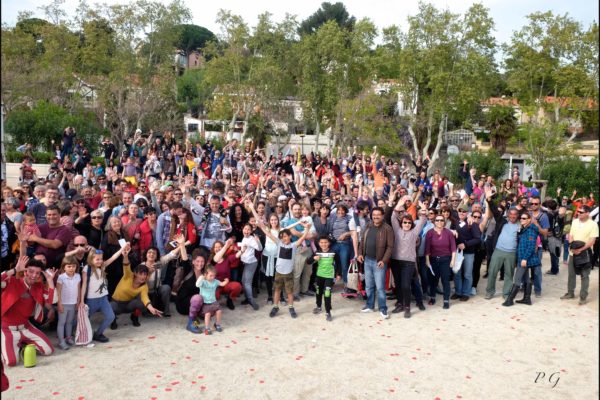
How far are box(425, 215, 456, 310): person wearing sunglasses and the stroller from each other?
114cm

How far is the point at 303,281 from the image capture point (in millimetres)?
8961

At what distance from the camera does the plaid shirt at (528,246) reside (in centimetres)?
848

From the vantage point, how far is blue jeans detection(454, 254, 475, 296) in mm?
8750

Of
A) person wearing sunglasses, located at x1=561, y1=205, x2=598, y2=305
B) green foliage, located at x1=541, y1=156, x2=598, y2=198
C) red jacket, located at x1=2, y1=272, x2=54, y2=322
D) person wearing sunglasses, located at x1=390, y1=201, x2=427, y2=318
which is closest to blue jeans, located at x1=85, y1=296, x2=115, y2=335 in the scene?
red jacket, located at x1=2, y1=272, x2=54, y2=322

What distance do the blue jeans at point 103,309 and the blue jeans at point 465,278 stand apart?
18.0ft

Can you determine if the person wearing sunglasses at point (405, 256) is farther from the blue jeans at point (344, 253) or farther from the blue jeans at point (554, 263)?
the blue jeans at point (554, 263)

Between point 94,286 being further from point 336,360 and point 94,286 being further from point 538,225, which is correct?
point 538,225

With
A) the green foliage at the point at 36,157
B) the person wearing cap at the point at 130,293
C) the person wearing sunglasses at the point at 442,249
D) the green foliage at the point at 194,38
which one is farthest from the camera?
the green foliage at the point at 194,38

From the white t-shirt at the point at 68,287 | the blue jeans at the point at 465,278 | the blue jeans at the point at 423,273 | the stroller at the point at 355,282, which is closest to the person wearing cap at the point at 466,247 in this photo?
the blue jeans at the point at 465,278

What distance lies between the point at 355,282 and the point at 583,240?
385 centimetres

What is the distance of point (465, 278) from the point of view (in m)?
8.93

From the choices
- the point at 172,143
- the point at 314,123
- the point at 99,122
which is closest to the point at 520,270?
the point at 172,143

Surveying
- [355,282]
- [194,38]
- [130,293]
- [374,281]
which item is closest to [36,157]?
[130,293]

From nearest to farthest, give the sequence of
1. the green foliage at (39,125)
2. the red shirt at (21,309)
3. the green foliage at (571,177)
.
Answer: the red shirt at (21,309)
the green foliage at (571,177)
the green foliage at (39,125)
